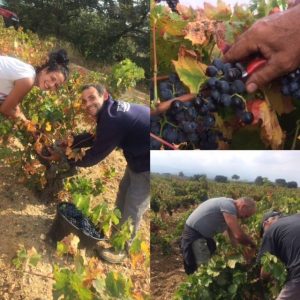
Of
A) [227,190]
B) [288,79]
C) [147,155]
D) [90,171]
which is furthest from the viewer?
[90,171]

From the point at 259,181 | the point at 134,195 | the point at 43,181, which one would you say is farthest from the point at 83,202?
the point at 259,181

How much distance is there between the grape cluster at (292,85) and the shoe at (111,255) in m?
1.32

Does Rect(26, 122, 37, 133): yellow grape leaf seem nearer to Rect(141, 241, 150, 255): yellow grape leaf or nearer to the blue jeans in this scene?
the blue jeans

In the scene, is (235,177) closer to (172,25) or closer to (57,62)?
(172,25)

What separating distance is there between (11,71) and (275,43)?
1283mm

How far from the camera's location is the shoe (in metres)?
2.66

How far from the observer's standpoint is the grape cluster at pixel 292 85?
5.42 ft

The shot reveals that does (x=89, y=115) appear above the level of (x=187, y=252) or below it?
above

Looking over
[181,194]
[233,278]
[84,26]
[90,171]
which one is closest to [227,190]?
[181,194]

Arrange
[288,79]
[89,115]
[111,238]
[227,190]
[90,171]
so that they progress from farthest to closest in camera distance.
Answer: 1. [90,171]
2. [111,238]
3. [89,115]
4. [227,190]
5. [288,79]

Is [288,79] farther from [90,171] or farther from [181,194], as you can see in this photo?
[90,171]

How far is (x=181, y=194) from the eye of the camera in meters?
2.01

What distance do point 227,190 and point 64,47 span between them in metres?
1.04

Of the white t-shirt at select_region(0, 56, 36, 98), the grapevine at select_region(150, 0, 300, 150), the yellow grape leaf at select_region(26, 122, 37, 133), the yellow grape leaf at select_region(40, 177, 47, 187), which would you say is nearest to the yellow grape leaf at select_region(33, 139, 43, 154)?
the yellow grape leaf at select_region(26, 122, 37, 133)
